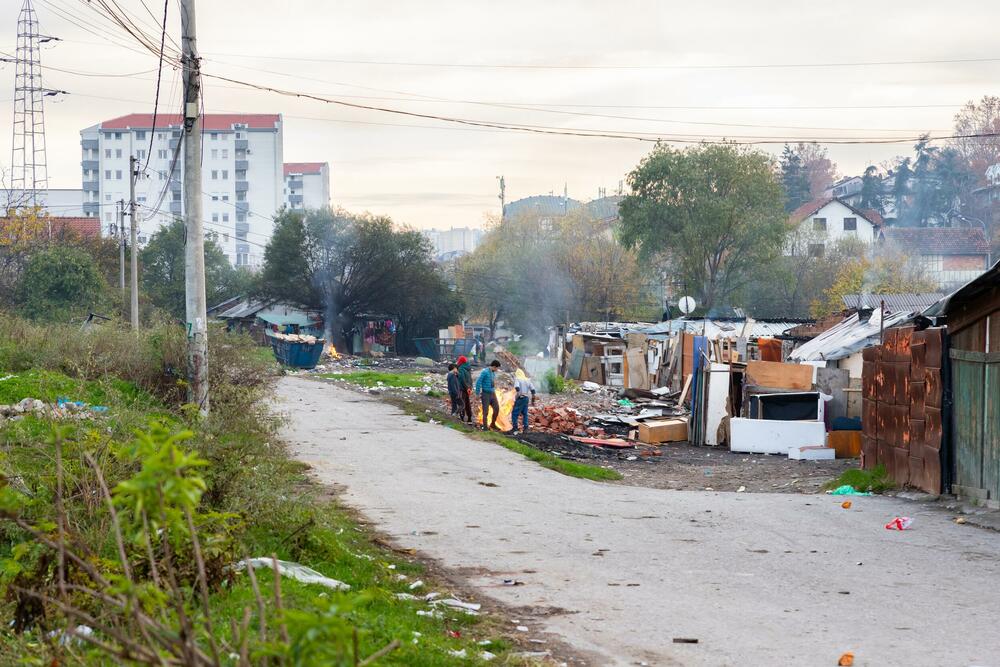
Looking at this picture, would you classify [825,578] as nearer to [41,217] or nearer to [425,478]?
[425,478]

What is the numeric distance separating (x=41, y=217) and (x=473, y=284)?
1144 inches

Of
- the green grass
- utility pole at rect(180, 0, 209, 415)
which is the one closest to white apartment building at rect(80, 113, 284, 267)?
the green grass

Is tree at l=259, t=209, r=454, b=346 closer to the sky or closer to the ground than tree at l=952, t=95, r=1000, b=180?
closer to the ground

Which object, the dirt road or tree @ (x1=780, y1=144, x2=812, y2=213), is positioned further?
tree @ (x1=780, y1=144, x2=812, y2=213)

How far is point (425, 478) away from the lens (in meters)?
16.5

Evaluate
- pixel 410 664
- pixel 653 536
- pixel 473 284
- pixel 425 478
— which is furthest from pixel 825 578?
pixel 473 284

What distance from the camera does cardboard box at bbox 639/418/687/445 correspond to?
25.3m

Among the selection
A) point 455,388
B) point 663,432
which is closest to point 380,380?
point 455,388

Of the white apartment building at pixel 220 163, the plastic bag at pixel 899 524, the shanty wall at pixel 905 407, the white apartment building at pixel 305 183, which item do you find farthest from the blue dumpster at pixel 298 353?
the white apartment building at pixel 305 183

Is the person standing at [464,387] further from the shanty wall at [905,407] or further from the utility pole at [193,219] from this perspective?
the shanty wall at [905,407]

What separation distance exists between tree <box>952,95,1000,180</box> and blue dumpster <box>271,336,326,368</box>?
58956mm

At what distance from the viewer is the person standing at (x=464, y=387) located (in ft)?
83.9

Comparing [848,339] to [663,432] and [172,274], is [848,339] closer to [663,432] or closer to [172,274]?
[663,432]

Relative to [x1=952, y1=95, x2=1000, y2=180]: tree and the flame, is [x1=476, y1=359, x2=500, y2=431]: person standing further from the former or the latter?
[x1=952, y1=95, x2=1000, y2=180]: tree
